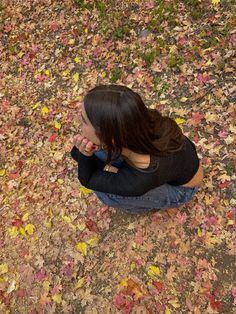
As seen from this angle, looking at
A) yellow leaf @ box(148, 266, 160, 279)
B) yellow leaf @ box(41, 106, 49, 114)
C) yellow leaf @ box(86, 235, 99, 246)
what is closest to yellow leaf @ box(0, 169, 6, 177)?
yellow leaf @ box(41, 106, 49, 114)

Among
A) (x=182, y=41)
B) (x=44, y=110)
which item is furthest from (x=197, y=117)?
(x=44, y=110)

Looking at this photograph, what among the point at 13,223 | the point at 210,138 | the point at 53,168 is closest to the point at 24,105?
the point at 53,168

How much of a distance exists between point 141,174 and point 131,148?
278 millimetres

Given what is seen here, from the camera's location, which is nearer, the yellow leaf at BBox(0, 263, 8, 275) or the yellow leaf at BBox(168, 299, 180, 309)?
the yellow leaf at BBox(168, 299, 180, 309)

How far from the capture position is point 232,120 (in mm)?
5039

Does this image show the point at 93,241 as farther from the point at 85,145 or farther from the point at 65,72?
the point at 65,72

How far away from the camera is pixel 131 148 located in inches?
117

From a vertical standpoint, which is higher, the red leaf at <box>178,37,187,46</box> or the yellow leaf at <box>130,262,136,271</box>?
the red leaf at <box>178,37,187,46</box>

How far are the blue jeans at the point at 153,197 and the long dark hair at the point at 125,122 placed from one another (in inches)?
27.3

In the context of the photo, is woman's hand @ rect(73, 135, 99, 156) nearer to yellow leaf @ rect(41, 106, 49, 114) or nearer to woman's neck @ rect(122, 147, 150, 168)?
woman's neck @ rect(122, 147, 150, 168)

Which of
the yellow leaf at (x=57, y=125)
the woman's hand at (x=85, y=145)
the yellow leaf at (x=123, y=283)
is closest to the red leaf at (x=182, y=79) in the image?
the yellow leaf at (x=57, y=125)

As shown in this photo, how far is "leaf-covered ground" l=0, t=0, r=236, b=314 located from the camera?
4293 millimetres

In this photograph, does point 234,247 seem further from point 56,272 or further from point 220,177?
point 56,272

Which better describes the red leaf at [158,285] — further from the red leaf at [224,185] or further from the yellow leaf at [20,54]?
the yellow leaf at [20,54]
